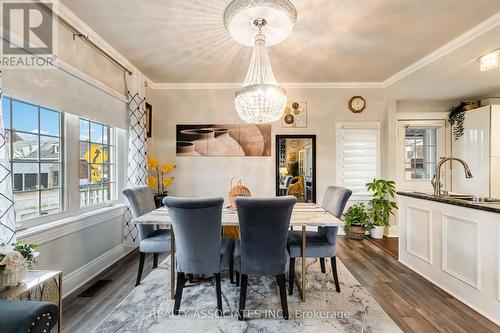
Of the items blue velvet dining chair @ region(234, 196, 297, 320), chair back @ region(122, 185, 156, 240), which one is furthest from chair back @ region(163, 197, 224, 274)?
chair back @ region(122, 185, 156, 240)

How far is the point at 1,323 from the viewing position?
37.2 inches

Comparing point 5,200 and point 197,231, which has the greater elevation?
point 5,200

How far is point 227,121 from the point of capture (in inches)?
169

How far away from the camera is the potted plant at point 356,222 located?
4055 mm

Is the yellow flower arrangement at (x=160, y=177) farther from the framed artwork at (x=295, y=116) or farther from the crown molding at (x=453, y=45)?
the crown molding at (x=453, y=45)

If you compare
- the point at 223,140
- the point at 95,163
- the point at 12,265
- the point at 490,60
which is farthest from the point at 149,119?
the point at 490,60

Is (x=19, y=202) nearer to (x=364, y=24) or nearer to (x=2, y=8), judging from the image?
(x=2, y=8)

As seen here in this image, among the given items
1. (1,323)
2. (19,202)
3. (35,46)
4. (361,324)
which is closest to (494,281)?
(361,324)

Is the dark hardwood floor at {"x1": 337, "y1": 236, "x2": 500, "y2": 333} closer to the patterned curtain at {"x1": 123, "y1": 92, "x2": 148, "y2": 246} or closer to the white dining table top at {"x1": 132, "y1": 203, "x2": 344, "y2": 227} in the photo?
the white dining table top at {"x1": 132, "y1": 203, "x2": 344, "y2": 227}

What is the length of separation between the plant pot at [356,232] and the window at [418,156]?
1.39 metres

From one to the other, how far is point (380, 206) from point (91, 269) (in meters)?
4.18

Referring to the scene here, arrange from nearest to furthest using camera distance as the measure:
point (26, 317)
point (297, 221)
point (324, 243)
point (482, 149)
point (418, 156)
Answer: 1. point (26, 317)
2. point (297, 221)
3. point (324, 243)
4. point (482, 149)
5. point (418, 156)

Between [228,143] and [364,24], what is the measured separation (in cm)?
260

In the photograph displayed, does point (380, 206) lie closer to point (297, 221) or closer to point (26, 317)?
point (297, 221)
